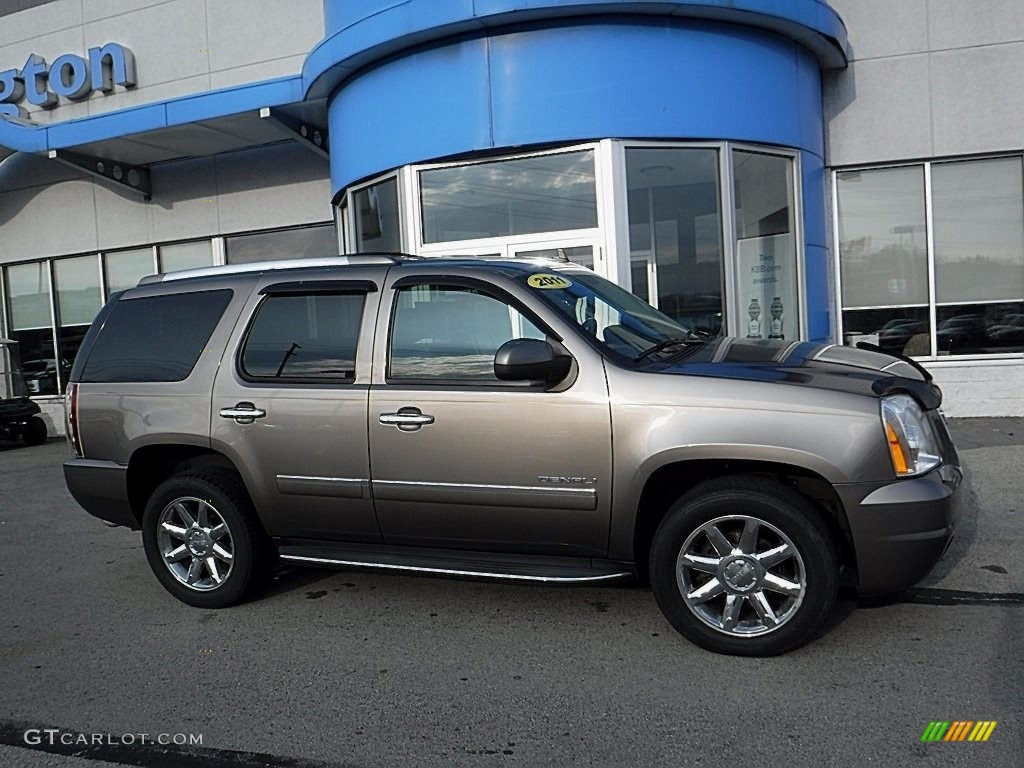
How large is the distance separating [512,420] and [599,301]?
3.49ft

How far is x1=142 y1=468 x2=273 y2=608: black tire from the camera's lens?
4.84 meters

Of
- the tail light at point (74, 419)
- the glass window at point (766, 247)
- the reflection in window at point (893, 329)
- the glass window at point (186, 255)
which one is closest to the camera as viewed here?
the tail light at point (74, 419)

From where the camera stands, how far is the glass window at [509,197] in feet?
31.3

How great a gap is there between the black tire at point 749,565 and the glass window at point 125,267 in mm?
13629

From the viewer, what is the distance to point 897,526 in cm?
369

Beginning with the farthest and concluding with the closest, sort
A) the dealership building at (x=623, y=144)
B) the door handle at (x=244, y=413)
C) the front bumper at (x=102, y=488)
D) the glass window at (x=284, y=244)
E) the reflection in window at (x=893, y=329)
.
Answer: the glass window at (x=284, y=244) → the reflection in window at (x=893, y=329) → the dealership building at (x=623, y=144) → the front bumper at (x=102, y=488) → the door handle at (x=244, y=413)

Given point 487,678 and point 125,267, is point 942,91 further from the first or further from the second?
point 125,267

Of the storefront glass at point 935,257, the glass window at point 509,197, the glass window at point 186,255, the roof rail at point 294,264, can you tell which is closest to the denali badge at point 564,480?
the roof rail at point 294,264

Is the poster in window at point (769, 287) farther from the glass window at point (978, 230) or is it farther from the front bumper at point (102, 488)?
the front bumper at point (102, 488)

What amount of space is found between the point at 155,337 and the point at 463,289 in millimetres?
2028

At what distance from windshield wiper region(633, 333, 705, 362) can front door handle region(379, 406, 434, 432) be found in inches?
42.9

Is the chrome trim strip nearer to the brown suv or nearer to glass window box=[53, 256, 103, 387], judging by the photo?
the brown suv

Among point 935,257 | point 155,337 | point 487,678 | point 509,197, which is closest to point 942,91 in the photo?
point 935,257

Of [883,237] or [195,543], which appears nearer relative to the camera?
[195,543]
